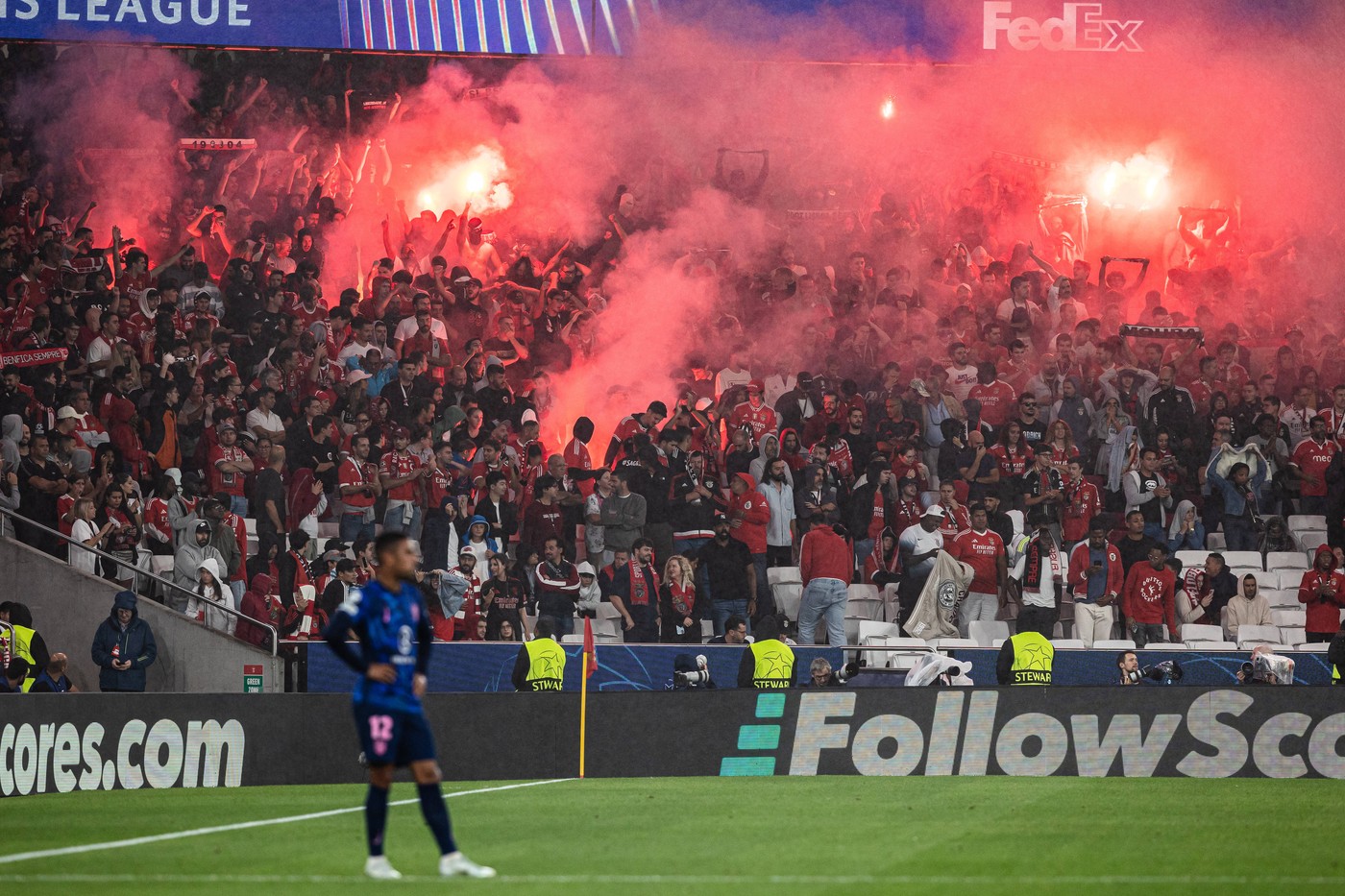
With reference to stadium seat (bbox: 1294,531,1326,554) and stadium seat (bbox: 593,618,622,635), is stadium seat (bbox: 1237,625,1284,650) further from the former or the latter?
stadium seat (bbox: 593,618,622,635)

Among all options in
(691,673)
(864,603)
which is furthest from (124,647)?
(864,603)

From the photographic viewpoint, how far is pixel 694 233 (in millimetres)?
24375

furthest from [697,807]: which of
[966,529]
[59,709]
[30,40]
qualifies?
[30,40]

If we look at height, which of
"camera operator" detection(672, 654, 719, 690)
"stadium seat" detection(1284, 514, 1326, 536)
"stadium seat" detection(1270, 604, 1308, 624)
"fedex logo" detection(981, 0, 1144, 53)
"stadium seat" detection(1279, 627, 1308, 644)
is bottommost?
"camera operator" detection(672, 654, 719, 690)

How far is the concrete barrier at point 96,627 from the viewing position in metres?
17.3

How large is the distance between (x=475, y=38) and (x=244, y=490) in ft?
26.7

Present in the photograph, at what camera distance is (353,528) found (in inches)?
731

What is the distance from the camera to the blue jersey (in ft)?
23.8

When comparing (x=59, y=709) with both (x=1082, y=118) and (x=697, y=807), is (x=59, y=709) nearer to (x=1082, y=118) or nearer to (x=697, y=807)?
(x=697, y=807)

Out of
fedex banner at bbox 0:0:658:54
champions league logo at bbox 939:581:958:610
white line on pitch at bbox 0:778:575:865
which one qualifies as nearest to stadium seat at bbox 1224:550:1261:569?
champions league logo at bbox 939:581:958:610

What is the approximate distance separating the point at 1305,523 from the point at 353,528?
38.4 ft

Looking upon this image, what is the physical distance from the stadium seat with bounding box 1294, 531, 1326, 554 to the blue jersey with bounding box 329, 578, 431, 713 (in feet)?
50.8

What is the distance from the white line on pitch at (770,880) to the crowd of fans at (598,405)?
32.4 feet

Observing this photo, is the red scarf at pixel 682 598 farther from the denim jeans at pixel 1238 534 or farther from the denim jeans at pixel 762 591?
the denim jeans at pixel 1238 534
